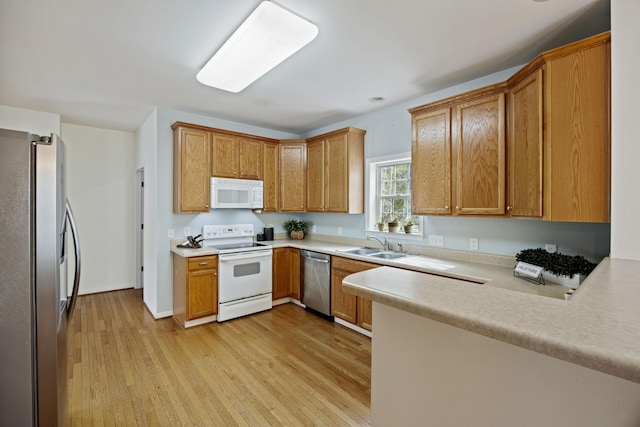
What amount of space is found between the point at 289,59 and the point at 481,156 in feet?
5.99

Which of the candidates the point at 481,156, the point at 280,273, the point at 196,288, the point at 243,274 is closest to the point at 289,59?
the point at 481,156

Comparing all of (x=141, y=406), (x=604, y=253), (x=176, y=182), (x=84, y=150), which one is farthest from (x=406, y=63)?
(x=84, y=150)

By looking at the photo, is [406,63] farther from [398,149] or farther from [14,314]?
[14,314]

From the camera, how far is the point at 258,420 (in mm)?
2002

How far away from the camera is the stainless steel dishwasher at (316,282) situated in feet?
12.1

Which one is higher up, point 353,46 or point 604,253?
point 353,46

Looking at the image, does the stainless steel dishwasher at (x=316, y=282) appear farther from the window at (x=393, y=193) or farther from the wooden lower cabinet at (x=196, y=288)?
the wooden lower cabinet at (x=196, y=288)

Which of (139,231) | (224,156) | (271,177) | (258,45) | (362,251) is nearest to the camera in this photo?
(258,45)

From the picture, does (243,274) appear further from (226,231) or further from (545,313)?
(545,313)

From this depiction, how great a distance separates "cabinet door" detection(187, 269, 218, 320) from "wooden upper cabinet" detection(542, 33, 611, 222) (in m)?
3.34

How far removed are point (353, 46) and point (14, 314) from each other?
254cm

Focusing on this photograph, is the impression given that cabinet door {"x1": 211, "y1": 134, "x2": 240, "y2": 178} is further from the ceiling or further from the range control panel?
the range control panel

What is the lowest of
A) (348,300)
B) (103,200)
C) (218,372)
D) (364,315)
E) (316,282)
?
(218,372)

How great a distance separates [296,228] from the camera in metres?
4.88
